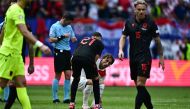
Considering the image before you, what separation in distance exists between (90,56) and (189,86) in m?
16.2

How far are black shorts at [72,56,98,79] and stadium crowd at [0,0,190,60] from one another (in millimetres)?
18847

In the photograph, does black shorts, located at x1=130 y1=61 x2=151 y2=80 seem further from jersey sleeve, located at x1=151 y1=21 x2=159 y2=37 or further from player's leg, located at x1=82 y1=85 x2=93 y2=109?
player's leg, located at x1=82 y1=85 x2=93 y2=109

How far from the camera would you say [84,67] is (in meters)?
16.8

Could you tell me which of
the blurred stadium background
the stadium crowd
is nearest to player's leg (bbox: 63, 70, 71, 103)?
the blurred stadium background

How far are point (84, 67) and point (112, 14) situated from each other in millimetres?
21384

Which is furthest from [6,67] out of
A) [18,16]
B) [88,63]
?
[88,63]

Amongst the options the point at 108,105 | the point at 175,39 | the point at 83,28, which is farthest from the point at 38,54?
the point at 108,105

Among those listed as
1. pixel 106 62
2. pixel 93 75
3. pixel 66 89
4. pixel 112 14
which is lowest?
pixel 66 89

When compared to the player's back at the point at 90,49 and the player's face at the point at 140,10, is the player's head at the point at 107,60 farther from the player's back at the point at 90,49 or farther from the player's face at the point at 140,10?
the player's face at the point at 140,10

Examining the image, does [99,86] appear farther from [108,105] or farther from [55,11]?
[55,11]

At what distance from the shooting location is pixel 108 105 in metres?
19.5

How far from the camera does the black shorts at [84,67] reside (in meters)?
16.7

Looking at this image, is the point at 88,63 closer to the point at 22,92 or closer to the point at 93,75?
the point at 93,75

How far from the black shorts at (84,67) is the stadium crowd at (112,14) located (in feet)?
61.8
